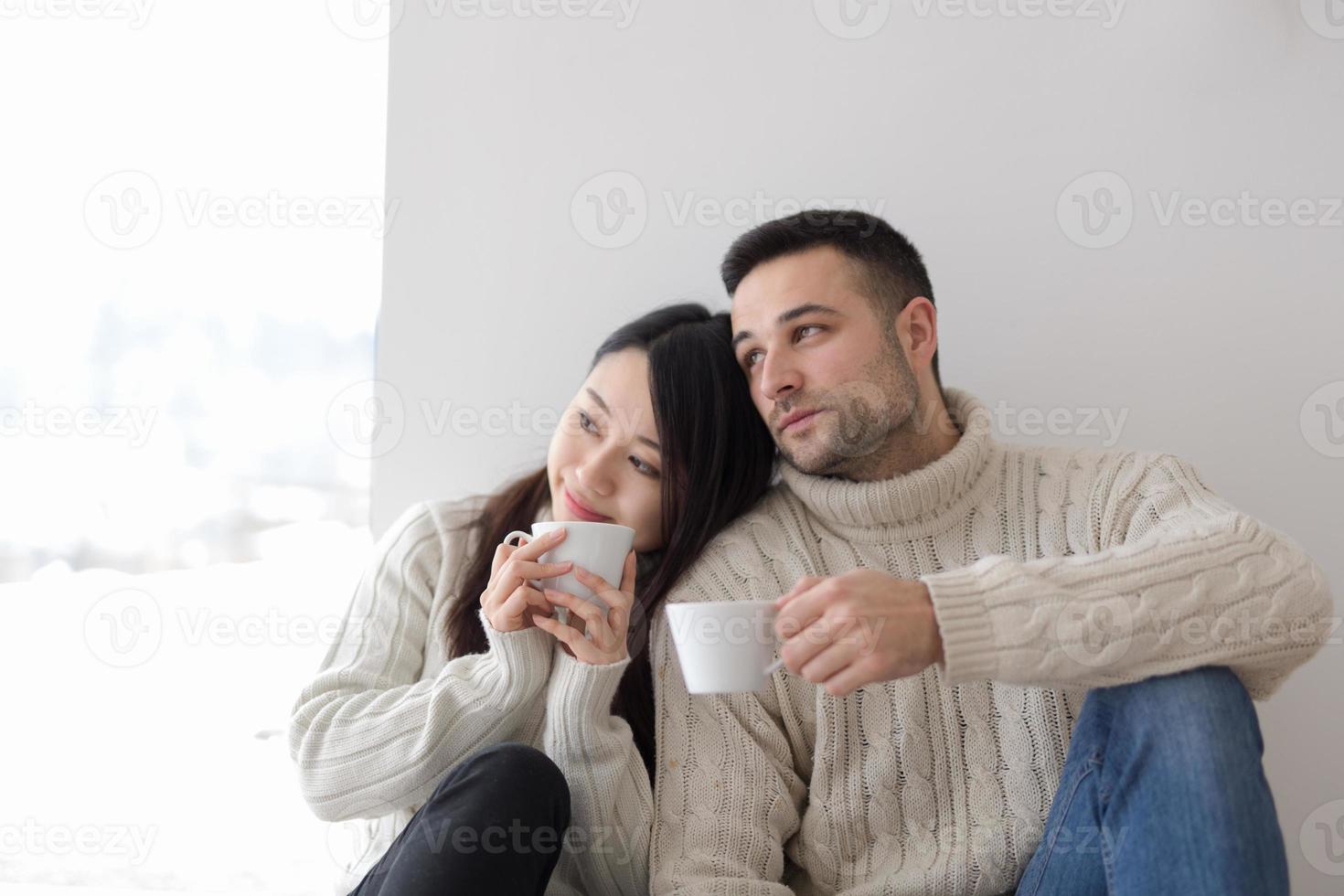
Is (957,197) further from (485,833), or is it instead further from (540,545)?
(485,833)

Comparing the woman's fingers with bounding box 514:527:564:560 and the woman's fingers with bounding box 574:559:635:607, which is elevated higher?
the woman's fingers with bounding box 514:527:564:560

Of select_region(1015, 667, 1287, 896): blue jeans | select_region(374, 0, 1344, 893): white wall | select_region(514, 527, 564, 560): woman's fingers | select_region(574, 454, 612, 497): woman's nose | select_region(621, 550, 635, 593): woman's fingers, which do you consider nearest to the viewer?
select_region(1015, 667, 1287, 896): blue jeans

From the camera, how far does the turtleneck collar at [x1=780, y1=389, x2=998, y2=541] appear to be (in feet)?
4.56

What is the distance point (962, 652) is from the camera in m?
0.99

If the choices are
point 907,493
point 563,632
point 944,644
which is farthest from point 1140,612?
point 563,632

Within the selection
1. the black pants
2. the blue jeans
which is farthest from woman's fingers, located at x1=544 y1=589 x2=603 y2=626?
the blue jeans

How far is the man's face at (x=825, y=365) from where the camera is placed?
1402 millimetres

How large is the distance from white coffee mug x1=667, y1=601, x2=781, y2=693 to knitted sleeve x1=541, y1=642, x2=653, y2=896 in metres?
0.25

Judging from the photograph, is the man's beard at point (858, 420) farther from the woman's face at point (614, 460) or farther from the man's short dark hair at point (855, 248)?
the woman's face at point (614, 460)

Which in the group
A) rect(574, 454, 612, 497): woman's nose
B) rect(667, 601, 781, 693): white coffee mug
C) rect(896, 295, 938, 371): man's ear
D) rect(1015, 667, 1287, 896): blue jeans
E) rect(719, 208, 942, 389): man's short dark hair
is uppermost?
rect(719, 208, 942, 389): man's short dark hair

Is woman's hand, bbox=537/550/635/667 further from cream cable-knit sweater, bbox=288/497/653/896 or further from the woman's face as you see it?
the woman's face

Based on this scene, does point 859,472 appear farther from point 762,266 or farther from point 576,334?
point 576,334

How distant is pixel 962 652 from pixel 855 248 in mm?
705

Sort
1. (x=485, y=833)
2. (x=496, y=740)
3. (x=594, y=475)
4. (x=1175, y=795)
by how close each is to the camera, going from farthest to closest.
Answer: (x=594, y=475)
(x=496, y=740)
(x=485, y=833)
(x=1175, y=795)
